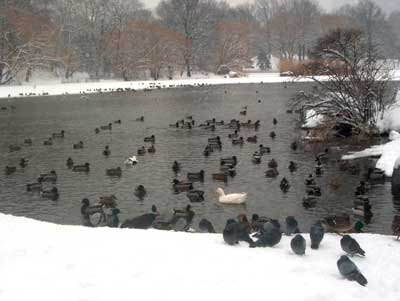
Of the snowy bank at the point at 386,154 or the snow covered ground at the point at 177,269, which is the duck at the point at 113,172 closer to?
the snowy bank at the point at 386,154

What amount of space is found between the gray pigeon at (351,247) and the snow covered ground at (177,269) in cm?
15

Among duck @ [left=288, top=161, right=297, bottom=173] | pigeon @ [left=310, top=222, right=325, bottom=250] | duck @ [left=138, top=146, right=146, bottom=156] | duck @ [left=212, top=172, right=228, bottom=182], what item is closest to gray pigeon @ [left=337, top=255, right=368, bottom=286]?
pigeon @ [left=310, top=222, right=325, bottom=250]

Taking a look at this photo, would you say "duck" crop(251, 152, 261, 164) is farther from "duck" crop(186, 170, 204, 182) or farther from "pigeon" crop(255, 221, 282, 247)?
"pigeon" crop(255, 221, 282, 247)

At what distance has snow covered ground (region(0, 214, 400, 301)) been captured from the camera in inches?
322

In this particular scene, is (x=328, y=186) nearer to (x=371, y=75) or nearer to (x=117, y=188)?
(x=117, y=188)

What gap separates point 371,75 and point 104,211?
1886 cm

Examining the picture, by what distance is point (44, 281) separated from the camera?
8.73 meters

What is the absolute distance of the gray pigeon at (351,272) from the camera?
8430mm

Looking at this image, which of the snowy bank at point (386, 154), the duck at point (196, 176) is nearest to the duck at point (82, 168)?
the duck at point (196, 176)

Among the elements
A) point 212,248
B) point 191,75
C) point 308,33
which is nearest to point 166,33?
point 191,75

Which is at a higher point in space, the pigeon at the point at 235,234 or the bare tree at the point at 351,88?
the bare tree at the point at 351,88

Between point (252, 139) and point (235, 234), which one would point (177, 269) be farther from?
point (252, 139)

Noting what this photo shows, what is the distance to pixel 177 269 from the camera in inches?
355

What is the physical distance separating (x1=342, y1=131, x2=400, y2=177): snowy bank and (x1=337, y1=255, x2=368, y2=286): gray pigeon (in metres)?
12.4
